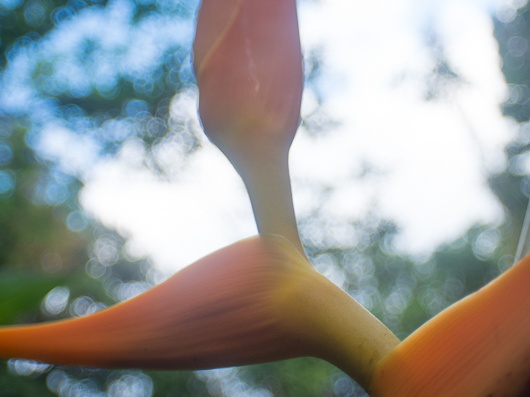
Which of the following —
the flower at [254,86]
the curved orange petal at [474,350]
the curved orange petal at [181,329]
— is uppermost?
the flower at [254,86]

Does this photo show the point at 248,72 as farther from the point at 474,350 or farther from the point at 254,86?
the point at 474,350

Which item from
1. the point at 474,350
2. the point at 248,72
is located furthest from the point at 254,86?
the point at 474,350

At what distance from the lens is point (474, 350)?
0.46 ft

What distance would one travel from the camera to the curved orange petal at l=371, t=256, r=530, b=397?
133 millimetres

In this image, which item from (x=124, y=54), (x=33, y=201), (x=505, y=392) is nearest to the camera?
(x=505, y=392)

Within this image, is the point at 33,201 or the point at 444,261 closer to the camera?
the point at 33,201

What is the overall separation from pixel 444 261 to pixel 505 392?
5.52 metres

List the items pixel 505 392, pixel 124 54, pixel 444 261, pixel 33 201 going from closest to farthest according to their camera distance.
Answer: pixel 505 392 → pixel 33 201 → pixel 124 54 → pixel 444 261

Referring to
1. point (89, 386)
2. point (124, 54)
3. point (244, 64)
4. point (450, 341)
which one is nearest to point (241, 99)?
point (244, 64)

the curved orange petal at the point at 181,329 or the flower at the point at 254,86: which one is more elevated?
the flower at the point at 254,86

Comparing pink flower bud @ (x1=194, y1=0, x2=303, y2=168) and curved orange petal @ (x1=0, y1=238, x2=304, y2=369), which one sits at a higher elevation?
pink flower bud @ (x1=194, y1=0, x2=303, y2=168)

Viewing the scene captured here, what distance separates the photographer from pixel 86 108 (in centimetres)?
444

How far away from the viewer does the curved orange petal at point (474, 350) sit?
13 cm

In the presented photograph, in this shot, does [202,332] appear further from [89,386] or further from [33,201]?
[89,386]
